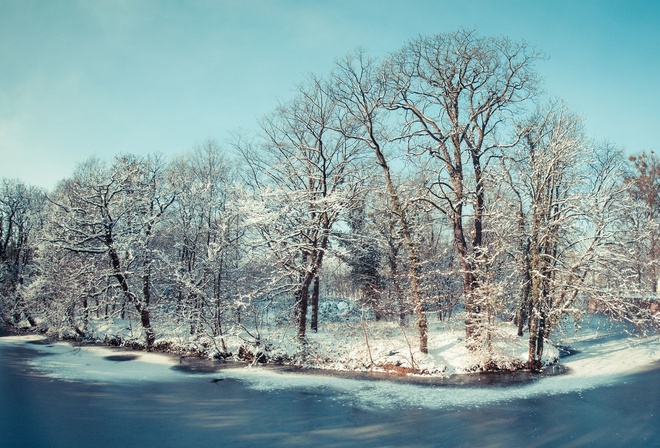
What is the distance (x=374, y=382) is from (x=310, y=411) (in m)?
3.79

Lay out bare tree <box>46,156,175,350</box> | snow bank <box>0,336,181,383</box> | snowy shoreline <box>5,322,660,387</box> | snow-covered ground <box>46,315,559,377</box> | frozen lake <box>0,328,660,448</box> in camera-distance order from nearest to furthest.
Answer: frozen lake <box>0,328,660,448</box>
snowy shoreline <box>5,322,660,387</box>
snow bank <box>0,336,181,383</box>
snow-covered ground <box>46,315,559,377</box>
bare tree <box>46,156,175,350</box>

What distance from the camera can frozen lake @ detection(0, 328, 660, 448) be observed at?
30.6 ft

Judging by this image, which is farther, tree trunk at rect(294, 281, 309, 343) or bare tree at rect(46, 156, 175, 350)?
bare tree at rect(46, 156, 175, 350)

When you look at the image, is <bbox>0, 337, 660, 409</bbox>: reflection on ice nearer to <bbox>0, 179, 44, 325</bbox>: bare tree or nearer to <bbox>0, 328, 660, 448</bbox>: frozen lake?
<bbox>0, 328, 660, 448</bbox>: frozen lake

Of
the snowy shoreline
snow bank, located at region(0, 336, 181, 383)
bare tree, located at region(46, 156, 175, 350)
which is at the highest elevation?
bare tree, located at region(46, 156, 175, 350)

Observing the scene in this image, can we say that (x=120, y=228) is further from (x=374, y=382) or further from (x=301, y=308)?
(x=374, y=382)

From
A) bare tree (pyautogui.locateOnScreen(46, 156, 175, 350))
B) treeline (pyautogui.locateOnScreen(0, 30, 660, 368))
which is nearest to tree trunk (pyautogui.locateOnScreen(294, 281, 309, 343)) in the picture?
treeline (pyautogui.locateOnScreen(0, 30, 660, 368))

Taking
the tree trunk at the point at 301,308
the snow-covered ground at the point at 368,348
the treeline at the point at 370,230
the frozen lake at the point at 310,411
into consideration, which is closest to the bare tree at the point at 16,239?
the treeline at the point at 370,230

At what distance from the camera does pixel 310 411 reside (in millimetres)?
11477

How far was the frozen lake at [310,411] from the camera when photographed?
9.32 metres

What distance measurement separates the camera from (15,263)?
3234 cm

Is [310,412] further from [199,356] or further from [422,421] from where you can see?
[199,356]

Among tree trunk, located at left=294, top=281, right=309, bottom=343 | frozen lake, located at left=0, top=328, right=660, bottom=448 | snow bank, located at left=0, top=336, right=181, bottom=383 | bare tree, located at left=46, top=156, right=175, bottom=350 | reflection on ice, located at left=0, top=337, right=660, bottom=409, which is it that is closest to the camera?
frozen lake, located at left=0, top=328, right=660, bottom=448

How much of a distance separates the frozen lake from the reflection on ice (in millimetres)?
81
